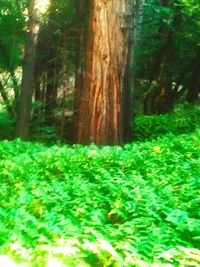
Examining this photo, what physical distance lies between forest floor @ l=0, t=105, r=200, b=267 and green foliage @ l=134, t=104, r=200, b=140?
25.7 feet

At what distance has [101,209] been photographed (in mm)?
4430

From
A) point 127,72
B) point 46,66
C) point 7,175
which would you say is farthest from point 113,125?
point 46,66

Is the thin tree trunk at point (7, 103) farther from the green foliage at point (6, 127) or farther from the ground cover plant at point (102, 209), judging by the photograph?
the ground cover plant at point (102, 209)

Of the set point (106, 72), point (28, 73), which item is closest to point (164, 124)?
point (28, 73)

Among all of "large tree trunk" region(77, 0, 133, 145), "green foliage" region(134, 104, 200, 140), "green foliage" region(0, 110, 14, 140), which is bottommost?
"green foliage" region(0, 110, 14, 140)

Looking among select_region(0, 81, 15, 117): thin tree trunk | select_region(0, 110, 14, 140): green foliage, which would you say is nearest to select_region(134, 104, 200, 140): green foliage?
select_region(0, 110, 14, 140): green foliage

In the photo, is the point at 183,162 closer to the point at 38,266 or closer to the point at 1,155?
the point at 1,155

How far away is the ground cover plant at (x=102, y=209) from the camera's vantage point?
→ 3287 mm

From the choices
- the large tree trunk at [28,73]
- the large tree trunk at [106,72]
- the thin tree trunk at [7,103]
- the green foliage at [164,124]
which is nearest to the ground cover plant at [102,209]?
the large tree trunk at [106,72]

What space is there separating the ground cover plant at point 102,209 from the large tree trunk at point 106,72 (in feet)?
7.34

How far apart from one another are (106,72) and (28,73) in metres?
5.53

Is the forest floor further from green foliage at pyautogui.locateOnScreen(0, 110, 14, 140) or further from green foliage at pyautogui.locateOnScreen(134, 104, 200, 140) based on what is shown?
green foliage at pyautogui.locateOnScreen(0, 110, 14, 140)

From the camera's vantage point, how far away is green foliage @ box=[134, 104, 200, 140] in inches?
572

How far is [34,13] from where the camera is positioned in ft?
44.9
